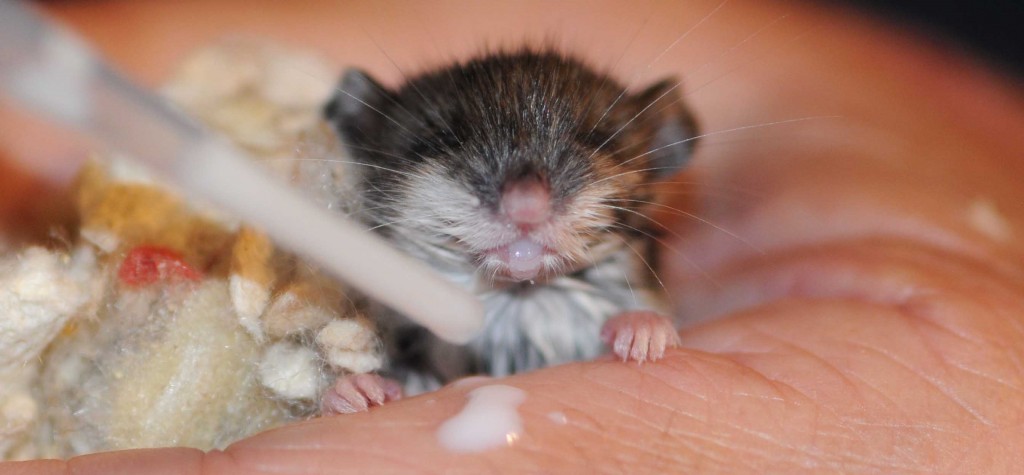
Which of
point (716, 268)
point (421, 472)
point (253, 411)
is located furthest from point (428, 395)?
point (716, 268)

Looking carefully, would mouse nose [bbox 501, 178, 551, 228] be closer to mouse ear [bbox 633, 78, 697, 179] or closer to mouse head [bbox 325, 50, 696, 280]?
mouse head [bbox 325, 50, 696, 280]

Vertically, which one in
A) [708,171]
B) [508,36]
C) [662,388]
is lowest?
[662,388]

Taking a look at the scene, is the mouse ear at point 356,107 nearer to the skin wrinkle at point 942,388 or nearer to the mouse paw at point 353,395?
the mouse paw at point 353,395

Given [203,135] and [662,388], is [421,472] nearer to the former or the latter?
[662,388]

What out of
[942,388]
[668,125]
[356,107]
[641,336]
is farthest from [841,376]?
[356,107]

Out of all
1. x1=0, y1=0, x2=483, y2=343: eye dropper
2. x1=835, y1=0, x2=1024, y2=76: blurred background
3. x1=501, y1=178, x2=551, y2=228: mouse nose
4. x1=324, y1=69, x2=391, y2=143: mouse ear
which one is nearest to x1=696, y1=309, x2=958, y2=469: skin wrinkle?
x1=501, y1=178, x2=551, y2=228: mouse nose

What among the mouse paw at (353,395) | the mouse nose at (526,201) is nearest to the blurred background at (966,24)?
the mouse nose at (526,201)
